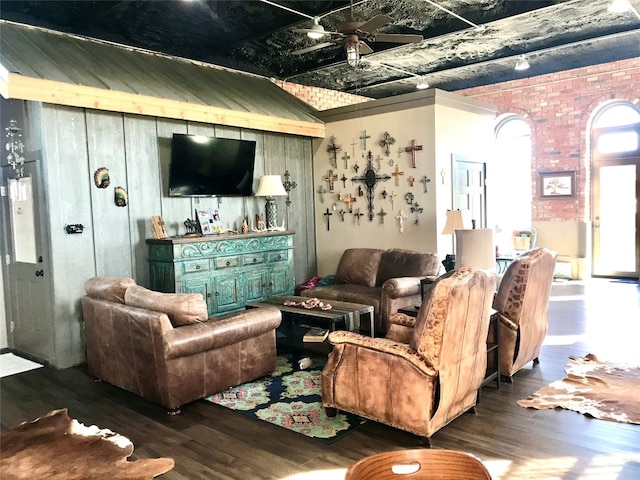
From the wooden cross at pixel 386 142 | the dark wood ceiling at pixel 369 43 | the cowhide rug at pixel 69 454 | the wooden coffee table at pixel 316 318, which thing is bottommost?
the cowhide rug at pixel 69 454

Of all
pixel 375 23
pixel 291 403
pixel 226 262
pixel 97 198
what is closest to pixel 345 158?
pixel 226 262

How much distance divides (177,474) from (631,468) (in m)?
2.53

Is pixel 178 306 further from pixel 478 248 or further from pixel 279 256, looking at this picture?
pixel 279 256

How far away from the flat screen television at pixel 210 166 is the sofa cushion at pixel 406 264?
84.3 inches

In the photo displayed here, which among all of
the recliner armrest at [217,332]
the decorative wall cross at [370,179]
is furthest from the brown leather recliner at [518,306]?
the decorative wall cross at [370,179]

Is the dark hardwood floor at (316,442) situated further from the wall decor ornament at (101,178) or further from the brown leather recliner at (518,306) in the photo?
the wall decor ornament at (101,178)

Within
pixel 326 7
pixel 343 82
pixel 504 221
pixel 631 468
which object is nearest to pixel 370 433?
pixel 631 468

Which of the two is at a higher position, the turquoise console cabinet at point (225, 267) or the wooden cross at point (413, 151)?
the wooden cross at point (413, 151)

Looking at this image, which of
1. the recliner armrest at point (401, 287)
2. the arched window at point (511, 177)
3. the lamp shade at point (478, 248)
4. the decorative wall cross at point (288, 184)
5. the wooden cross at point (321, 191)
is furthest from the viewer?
the arched window at point (511, 177)

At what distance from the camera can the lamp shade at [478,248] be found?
482cm

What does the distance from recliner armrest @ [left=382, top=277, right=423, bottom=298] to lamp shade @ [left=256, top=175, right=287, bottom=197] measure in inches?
86.1

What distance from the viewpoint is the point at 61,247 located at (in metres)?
5.11

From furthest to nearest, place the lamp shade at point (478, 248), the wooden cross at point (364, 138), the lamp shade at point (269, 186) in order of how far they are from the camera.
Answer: the wooden cross at point (364, 138) → the lamp shade at point (269, 186) → the lamp shade at point (478, 248)

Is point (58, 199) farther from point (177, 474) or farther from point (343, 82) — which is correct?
point (343, 82)
